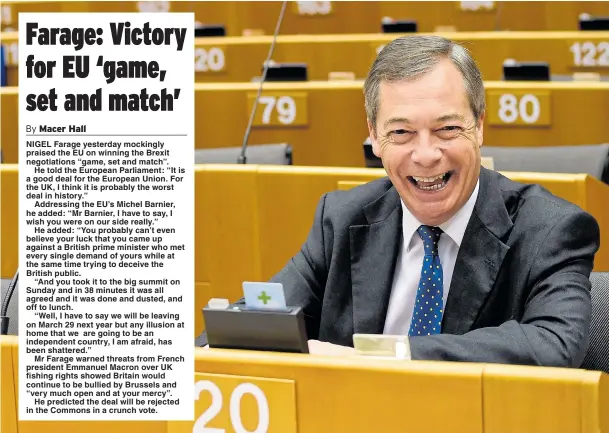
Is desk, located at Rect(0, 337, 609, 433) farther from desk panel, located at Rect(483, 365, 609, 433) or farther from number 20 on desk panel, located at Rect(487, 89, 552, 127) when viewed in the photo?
number 20 on desk panel, located at Rect(487, 89, 552, 127)

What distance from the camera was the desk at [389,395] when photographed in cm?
121

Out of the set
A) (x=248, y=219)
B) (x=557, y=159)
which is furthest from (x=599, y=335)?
(x=557, y=159)

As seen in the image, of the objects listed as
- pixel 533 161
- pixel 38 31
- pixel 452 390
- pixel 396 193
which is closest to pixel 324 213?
pixel 396 193

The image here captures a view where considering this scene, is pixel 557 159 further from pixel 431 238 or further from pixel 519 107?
pixel 431 238

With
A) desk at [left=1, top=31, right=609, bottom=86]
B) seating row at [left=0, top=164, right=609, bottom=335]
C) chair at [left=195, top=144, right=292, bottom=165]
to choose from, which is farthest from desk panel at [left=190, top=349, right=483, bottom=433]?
desk at [left=1, top=31, right=609, bottom=86]

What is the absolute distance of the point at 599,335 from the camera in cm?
198

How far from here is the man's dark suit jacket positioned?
5.58ft

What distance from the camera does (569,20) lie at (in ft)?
24.8

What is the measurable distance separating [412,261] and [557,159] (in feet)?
6.90

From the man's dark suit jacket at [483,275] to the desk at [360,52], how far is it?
398cm

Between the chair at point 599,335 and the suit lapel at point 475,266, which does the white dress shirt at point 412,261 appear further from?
the chair at point 599,335

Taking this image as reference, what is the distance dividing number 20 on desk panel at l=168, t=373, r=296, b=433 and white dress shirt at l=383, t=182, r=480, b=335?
2.32 feet

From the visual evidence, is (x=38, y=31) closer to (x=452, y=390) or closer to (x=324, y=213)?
(x=324, y=213)

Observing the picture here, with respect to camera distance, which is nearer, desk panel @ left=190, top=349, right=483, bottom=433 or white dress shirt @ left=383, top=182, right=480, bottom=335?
desk panel @ left=190, top=349, right=483, bottom=433
